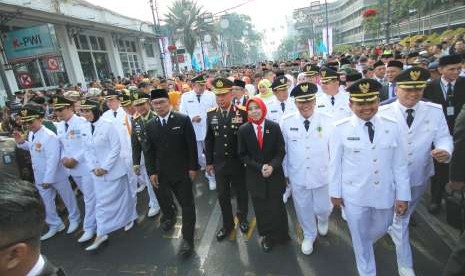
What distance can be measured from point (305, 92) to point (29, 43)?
13.4 metres

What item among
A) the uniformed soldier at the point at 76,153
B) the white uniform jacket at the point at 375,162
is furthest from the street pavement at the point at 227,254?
the white uniform jacket at the point at 375,162

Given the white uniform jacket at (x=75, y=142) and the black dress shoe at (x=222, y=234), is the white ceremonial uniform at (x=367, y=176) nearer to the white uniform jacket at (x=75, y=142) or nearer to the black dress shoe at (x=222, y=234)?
the black dress shoe at (x=222, y=234)

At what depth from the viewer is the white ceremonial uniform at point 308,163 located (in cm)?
392

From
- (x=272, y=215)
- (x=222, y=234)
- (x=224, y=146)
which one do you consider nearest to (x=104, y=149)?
(x=224, y=146)

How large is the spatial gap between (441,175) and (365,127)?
252 centimetres

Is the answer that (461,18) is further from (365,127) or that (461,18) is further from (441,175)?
(365,127)

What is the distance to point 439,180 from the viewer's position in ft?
15.3

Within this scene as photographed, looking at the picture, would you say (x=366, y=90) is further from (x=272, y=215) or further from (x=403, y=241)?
(x=272, y=215)

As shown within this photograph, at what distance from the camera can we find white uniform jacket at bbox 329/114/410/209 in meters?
3.03

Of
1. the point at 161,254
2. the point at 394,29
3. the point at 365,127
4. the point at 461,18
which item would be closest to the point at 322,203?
the point at 365,127

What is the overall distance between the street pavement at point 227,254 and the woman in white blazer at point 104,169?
0.33m

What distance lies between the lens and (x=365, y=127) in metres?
3.07

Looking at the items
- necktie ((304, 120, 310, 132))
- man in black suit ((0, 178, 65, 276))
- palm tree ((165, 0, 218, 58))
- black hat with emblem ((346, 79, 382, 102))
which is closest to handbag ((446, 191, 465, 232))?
black hat with emblem ((346, 79, 382, 102))

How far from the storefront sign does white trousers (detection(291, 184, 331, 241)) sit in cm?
1243
